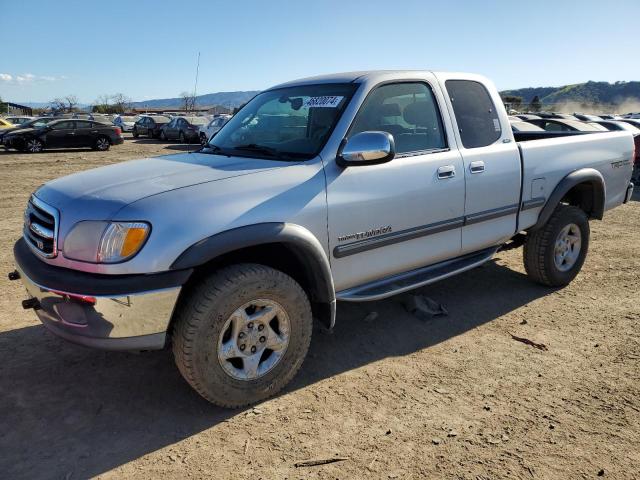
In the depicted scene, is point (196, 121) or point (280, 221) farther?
point (196, 121)

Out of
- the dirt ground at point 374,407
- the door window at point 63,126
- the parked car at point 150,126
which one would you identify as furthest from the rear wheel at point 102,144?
the dirt ground at point 374,407

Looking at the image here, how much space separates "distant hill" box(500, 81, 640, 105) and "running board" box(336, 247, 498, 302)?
12037 cm

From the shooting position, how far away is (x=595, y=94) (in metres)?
132

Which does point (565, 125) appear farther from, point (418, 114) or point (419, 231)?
point (419, 231)

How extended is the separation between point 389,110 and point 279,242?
137 centimetres

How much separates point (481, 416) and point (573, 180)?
2753mm

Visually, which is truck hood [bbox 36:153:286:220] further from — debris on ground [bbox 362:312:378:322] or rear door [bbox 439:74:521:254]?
debris on ground [bbox 362:312:378:322]

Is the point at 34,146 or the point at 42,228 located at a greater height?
the point at 42,228

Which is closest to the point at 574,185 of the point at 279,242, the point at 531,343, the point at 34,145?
the point at 531,343

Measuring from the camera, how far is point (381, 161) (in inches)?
128

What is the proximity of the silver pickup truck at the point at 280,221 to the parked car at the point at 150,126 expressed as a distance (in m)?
27.7

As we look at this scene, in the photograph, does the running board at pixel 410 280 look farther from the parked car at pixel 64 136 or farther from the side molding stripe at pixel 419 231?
the parked car at pixel 64 136

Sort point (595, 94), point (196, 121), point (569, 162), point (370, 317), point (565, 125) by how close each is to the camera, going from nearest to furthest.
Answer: point (370, 317)
point (569, 162)
point (565, 125)
point (196, 121)
point (595, 94)

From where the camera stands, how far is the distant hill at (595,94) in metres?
122
